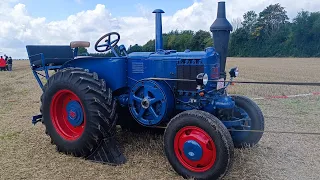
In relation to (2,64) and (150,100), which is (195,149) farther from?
(2,64)

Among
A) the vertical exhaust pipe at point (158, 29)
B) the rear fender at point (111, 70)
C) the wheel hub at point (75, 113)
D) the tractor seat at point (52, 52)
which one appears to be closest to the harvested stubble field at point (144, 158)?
the wheel hub at point (75, 113)

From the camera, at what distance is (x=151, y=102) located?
4734 millimetres

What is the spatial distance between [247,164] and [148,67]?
1824 mm

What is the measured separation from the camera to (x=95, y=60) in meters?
5.21

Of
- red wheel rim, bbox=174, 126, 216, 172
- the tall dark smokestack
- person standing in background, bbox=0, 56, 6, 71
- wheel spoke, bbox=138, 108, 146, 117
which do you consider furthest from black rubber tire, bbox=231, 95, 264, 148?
person standing in background, bbox=0, 56, 6, 71

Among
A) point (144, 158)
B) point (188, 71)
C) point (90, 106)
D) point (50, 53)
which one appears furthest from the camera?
point (50, 53)

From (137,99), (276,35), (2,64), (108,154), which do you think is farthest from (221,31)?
(276,35)

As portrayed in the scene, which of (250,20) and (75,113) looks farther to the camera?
(250,20)

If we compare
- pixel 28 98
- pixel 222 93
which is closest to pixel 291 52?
pixel 28 98

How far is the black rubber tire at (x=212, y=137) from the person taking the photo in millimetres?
3910

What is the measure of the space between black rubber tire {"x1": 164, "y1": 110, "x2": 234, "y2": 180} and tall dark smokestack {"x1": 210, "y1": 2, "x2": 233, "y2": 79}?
4.12 feet

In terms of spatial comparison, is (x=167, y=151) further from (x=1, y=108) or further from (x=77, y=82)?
(x=1, y=108)

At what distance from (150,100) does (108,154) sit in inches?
35.3

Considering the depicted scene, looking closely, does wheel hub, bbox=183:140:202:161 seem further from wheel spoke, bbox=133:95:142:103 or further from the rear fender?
the rear fender
